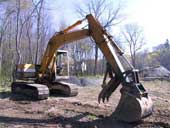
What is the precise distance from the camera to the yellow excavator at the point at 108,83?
8.80m

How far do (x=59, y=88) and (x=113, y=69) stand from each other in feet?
19.4

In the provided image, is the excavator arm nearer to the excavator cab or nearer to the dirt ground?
the dirt ground

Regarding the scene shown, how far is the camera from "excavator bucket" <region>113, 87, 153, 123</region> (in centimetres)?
857

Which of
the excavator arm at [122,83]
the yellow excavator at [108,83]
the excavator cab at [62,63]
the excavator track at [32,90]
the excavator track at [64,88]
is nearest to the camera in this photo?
→ the excavator arm at [122,83]

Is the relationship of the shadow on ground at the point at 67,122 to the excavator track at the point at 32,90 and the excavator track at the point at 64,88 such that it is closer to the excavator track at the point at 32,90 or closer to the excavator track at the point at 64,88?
the excavator track at the point at 32,90

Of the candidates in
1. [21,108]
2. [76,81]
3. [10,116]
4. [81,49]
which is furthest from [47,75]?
[81,49]

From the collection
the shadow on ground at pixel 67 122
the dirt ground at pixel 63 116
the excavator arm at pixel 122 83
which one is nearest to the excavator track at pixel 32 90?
the dirt ground at pixel 63 116

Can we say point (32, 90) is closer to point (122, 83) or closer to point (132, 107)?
point (122, 83)

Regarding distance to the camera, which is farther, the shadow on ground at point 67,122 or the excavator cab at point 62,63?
the excavator cab at point 62,63

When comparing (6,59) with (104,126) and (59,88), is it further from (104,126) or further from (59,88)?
(104,126)

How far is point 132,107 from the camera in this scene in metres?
8.69

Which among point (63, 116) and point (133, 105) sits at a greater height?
point (133, 105)

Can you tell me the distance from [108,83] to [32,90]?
16.9 feet

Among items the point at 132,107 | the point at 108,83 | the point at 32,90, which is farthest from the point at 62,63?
the point at 132,107
